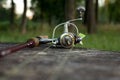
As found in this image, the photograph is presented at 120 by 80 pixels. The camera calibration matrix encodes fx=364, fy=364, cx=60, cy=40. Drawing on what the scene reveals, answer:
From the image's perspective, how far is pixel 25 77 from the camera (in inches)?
191

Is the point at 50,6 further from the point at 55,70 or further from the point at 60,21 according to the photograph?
the point at 55,70

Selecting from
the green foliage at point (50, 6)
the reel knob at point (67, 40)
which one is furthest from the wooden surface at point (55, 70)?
the green foliage at point (50, 6)

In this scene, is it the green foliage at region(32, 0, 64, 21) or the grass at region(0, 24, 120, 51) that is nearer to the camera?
the grass at region(0, 24, 120, 51)

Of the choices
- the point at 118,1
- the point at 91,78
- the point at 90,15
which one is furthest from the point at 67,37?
the point at 118,1

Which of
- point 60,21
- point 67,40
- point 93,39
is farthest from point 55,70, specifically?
point 60,21

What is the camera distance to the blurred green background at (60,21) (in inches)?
866

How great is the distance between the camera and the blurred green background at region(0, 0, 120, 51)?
22000 mm

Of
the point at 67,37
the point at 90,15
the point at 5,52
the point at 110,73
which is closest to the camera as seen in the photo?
the point at 110,73

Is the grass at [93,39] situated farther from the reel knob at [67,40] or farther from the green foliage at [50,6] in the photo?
the green foliage at [50,6]

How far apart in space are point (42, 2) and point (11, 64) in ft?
118

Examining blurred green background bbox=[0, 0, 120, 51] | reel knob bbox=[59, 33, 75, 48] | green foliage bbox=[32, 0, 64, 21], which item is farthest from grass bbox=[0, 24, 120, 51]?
green foliage bbox=[32, 0, 64, 21]

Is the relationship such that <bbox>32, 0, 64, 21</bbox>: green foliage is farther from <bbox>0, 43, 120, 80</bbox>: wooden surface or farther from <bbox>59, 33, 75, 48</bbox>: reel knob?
<bbox>0, 43, 120, 80</bbox>: wooden surface

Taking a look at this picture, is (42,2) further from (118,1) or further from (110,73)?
(110,73)

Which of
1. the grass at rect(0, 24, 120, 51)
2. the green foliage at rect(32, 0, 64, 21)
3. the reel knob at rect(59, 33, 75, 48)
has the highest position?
the green foliage at rect(32, 0, 64, 21)
